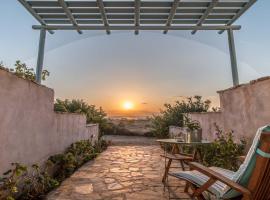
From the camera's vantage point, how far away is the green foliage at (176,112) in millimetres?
8727

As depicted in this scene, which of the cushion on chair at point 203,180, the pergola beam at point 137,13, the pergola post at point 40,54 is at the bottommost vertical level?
the cushion on chair at point 203,180

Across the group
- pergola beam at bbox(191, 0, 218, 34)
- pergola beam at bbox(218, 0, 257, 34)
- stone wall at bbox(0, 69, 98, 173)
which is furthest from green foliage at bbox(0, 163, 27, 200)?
pergola beam at bbox(218, 0, 257, 34)

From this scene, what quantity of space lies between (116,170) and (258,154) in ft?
12.8

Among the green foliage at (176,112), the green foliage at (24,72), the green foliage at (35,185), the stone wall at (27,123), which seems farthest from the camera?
the green foliage at (176,112)

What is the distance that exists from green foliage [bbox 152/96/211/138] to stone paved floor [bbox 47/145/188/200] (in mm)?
3470

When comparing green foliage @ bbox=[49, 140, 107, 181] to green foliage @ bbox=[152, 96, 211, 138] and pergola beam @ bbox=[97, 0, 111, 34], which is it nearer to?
pergola beam @ bbox=[97, 0, 111, 34]

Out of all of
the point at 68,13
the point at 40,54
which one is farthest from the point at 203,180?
the point at 40,54

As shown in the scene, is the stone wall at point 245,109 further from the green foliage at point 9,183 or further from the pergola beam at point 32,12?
the pergola beam at point 32,12

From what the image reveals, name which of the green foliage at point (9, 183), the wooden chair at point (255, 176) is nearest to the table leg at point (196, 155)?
the wooden chair at point (255, 176)

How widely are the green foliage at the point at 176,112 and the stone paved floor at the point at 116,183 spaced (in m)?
3.47

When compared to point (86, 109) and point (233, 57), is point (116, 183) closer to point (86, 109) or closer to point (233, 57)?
point (233, 57)

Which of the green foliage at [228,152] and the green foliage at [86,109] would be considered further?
the green foliage at [86,109]

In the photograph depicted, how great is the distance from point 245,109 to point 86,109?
21.3 ft

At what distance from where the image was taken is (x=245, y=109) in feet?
13.3
